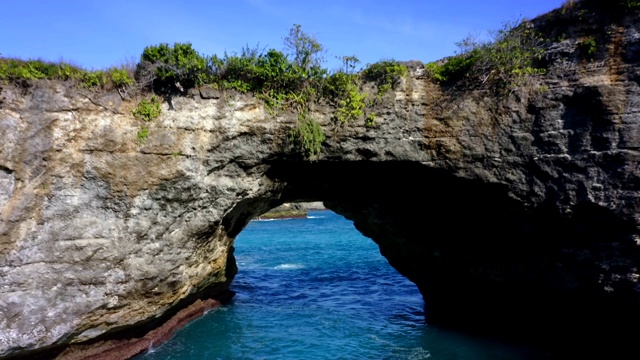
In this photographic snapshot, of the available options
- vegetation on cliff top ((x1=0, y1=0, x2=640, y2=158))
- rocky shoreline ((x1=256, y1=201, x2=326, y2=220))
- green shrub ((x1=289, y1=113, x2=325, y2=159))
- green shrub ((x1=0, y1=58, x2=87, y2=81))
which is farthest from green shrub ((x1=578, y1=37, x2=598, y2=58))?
rocky shoreline ((x1=256, y1=201, x2=326, y2=220))

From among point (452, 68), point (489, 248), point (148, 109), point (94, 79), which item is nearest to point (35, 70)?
point (94, 79)

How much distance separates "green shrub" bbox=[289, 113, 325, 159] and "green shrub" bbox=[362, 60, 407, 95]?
5.90ft

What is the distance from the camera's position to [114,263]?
955 centimetres

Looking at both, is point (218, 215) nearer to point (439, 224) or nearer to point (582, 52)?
point (439, 224)

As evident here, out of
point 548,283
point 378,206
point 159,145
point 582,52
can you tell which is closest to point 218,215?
point 159,145

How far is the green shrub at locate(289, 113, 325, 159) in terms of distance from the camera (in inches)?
404

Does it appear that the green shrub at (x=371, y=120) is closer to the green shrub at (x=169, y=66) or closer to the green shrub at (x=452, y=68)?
the green shrub at (x=452, y=68)

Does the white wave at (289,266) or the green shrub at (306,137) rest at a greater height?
the green shrub at (306,137)

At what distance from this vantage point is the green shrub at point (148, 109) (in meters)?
9.70

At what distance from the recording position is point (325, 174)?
12.0 metres

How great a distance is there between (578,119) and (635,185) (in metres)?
1.69

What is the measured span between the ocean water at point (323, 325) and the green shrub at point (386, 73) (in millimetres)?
6521

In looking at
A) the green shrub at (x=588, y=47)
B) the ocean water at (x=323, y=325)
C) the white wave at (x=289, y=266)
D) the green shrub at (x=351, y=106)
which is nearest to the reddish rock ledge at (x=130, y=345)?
the ocean water at (x=323, y=325)

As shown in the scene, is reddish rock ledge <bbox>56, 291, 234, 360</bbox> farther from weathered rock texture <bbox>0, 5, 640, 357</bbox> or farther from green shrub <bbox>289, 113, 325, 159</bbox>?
green shrub <bbox>289, 113, 325, 159</bbox>
